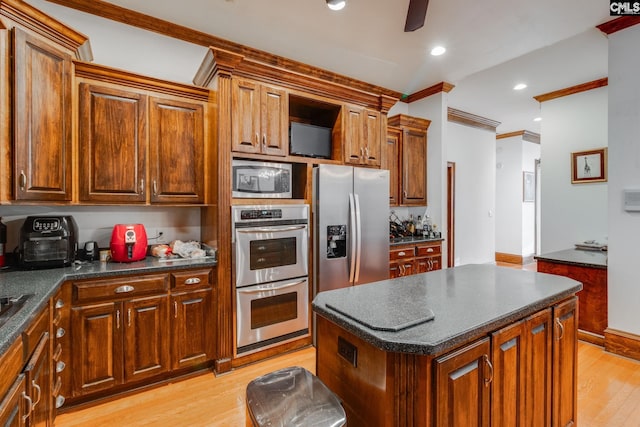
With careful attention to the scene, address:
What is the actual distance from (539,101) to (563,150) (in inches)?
36.9

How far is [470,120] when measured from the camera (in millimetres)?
5777

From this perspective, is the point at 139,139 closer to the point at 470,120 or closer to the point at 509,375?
the point at 509,375

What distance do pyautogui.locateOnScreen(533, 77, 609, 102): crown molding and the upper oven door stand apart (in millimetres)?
4379

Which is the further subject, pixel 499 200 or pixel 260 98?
pixel 499 200

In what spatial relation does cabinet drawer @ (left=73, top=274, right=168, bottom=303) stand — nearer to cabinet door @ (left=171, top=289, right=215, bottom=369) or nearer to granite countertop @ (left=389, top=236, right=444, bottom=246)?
cabinet door @ (left=171, top=289, right=215, bottom=369)

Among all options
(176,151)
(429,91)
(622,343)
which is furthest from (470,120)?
(176,151)

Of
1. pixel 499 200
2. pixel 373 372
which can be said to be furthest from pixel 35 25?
pixel 499 200

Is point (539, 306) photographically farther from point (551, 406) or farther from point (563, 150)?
point (563, 150)

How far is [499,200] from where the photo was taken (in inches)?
279

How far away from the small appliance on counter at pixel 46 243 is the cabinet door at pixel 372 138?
9.02 feet

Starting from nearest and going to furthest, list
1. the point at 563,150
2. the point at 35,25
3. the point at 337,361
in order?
the point at 337,361 → the point at 35,25 → the point at 563,150

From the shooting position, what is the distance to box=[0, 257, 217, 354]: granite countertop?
1.21 m

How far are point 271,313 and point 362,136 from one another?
2.09m

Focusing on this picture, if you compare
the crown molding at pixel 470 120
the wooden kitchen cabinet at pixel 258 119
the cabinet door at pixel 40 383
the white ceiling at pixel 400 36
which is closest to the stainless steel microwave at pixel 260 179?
the wooden kitchen cabinet at pixel 258 119
